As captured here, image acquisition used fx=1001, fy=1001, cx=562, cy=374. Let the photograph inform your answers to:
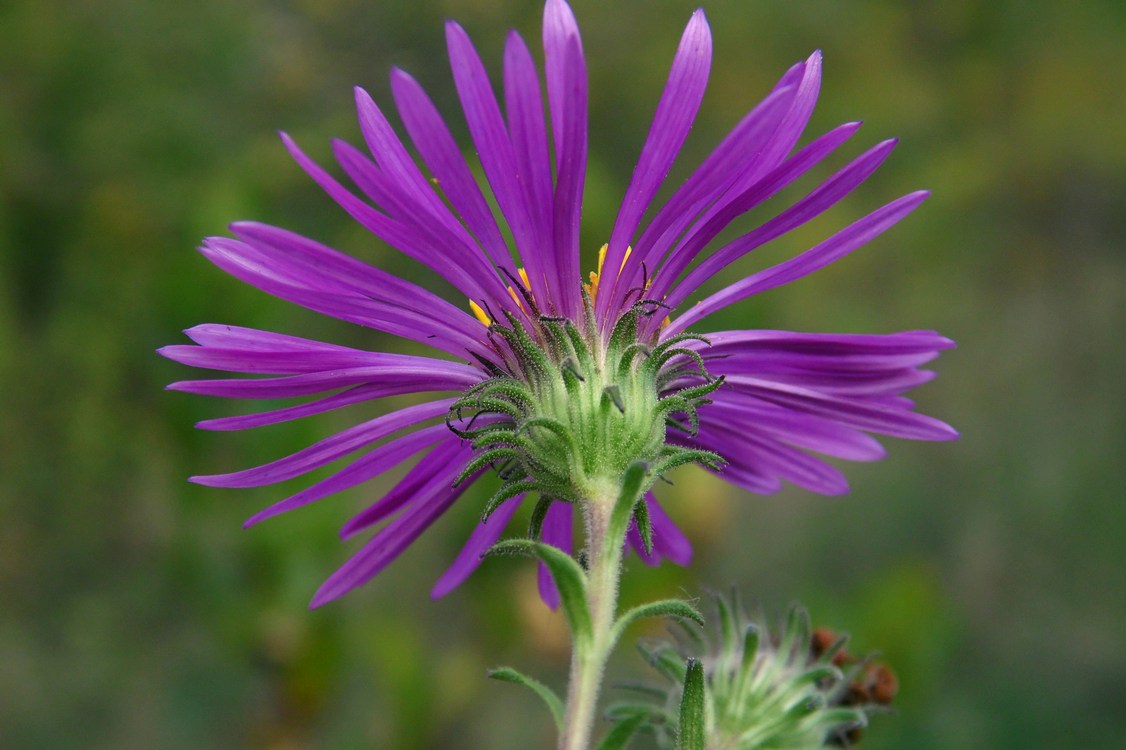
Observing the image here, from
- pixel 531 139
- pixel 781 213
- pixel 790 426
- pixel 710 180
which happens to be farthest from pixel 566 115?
pixel 790 426

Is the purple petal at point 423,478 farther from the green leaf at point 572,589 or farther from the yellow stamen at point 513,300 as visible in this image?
the green leaf at point 572,589

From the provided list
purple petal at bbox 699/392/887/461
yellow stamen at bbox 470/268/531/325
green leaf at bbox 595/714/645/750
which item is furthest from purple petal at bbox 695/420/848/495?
green leaf at bbox 595/714/645/750

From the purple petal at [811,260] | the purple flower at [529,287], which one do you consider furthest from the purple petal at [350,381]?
the purple petal at [811,260]

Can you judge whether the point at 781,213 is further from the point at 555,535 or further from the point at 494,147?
the point at 555,535

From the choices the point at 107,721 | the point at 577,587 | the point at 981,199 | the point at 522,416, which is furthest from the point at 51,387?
the point at 981,199

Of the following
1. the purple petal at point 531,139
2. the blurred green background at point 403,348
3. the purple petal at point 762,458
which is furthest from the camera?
the blurred green background at point 403,348

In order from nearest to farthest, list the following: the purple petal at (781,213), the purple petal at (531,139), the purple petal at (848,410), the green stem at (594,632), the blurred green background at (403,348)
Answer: the green stem at (594,632) < the purple petal at (531,139) < the purple petal at (781,213) < the purple petal at (848,410) < the blurred green background at (403,348)
